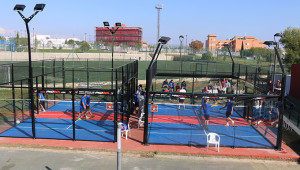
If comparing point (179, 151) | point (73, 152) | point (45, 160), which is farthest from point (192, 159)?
point (45, 160)

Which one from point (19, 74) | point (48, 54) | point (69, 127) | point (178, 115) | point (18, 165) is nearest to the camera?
point (18, 165)

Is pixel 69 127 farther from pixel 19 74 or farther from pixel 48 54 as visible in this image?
pixel 48 54

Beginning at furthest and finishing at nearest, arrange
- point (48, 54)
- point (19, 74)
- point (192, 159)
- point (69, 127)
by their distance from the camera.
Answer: point (48, 54), point (19, 74), point (69, 127), point (192, 159)

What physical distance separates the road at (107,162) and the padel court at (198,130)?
4.86 ft

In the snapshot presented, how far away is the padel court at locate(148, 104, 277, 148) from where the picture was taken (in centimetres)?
1284

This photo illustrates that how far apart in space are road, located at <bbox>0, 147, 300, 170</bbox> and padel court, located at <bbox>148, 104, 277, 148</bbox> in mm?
1482

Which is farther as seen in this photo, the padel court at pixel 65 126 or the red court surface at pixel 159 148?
the padel court at pixel 65 126

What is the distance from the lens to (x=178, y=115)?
17859 mm

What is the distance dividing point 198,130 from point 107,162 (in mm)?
5716

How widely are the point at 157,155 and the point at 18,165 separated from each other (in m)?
5.57

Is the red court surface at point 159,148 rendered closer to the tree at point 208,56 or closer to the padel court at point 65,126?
the padel court at point 65,126

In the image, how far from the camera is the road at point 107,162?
10.3 m

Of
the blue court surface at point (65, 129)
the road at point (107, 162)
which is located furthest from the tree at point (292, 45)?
the blue court surface at point (65, 129)

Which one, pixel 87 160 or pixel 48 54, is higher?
pixel 48 54
